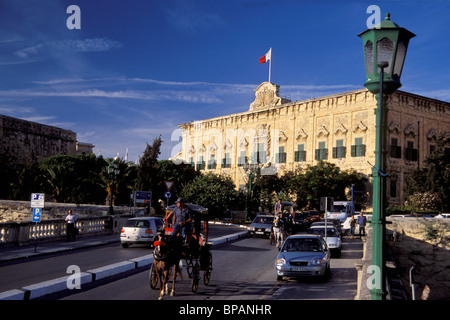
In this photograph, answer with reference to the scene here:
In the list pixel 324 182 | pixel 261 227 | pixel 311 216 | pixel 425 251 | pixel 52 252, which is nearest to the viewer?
pixel 52 252

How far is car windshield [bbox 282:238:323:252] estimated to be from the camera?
1491 centimetres

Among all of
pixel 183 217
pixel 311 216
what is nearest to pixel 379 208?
pixel 183 217

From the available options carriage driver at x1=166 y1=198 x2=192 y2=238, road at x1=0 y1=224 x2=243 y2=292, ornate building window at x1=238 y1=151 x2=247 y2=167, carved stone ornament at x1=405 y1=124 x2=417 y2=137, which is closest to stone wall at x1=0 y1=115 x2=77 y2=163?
ornate building window at x1=238 y1=151 x2=247 y2=167

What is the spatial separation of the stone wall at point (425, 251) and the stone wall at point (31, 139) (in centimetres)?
5147

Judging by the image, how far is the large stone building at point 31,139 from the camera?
6069 cm

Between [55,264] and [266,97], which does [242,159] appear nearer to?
[266,97]

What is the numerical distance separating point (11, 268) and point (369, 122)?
4146cm

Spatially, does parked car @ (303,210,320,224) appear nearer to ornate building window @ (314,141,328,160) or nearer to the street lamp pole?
ornate building window @ (314,141,328,160)

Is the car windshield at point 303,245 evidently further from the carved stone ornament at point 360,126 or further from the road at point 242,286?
the carved stone ornament at point 360,126

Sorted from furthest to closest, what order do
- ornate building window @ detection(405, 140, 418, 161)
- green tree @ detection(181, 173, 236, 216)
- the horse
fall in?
ornate building window @ detection(405, 140, 418, 161) → green tree @ detection(181, 173, 236, 216) → the horse

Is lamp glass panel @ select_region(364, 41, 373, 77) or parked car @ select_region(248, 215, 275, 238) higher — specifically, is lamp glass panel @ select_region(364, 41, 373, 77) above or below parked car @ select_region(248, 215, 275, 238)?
above

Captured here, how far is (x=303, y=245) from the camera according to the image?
595 inches

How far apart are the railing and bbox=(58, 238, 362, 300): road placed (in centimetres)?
984

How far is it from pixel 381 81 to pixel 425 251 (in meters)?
17.0
